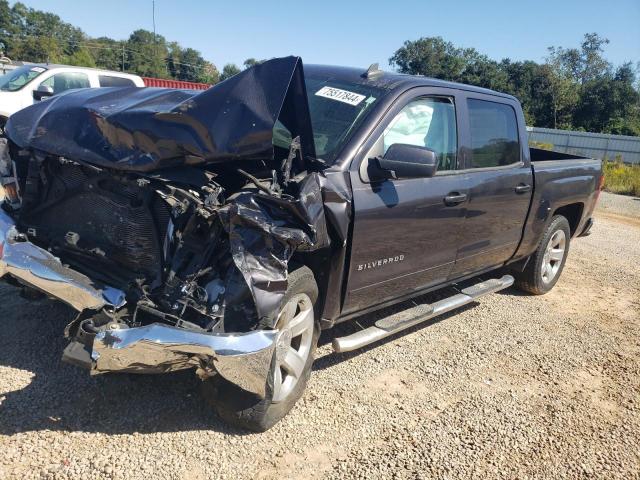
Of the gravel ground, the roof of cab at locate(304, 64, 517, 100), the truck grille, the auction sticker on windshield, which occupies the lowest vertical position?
the gravel ground

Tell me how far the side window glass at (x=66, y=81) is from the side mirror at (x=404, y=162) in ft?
31.7

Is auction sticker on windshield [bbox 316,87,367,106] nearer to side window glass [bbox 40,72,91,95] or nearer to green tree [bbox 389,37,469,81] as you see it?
side window glass [bbox 40,72,91,95]

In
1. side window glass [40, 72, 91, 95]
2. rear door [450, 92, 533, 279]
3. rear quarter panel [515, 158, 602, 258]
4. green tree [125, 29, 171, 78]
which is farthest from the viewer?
green tree [125, 29, 171, 78]

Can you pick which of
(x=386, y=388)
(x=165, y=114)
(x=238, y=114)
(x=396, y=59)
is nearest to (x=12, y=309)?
(x=165, y=114)

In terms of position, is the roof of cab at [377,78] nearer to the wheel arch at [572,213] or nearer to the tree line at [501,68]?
the wheel arch at [572,213]

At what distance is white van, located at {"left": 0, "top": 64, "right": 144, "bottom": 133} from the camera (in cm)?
1054

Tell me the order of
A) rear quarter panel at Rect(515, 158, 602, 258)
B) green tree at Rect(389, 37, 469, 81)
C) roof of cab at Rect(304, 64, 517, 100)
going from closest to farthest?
roof of cab at Rect(304, 64, 517, 100), rear quarter panel at Rect(515, 158, 602, 258), green tree at Rect(389, 37, 469, 81)

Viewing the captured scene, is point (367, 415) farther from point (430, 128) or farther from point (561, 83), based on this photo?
point (561, 83)

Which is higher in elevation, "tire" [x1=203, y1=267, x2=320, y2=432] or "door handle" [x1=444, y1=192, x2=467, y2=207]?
"door handle" [x1=444, y1=192, x2=467, y2=207]

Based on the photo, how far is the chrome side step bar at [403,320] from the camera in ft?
11.2

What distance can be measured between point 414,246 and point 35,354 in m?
2.59

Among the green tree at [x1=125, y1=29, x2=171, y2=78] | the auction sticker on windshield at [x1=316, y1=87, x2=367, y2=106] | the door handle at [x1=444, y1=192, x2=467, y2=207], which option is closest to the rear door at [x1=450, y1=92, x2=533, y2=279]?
the door handle at [x1=444, y1=192, x2=467, y2=207]

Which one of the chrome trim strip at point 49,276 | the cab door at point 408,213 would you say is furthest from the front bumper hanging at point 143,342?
the cab door at point 408,213

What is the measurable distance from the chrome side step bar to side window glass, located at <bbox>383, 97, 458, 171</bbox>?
3.52 feet
